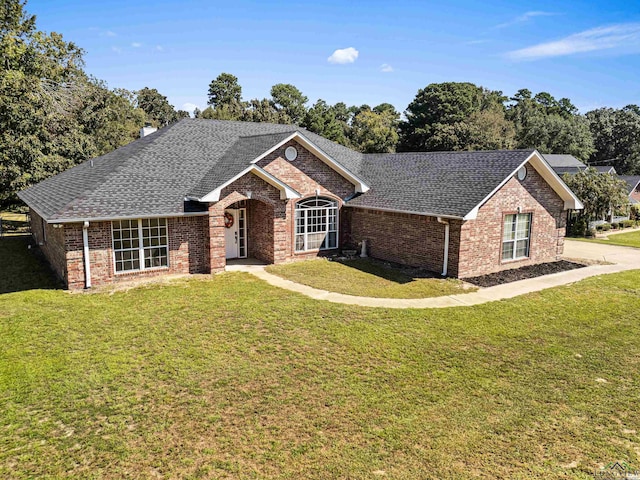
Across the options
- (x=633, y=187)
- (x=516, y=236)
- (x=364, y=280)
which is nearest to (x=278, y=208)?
(x=364, y=280)

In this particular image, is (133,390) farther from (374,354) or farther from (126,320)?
(374,354)

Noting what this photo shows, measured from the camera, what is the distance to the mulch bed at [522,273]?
15.7 metres

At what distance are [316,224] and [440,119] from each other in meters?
45.8

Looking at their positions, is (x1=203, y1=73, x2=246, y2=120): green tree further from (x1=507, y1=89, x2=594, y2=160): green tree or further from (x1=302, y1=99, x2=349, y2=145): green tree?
(x1=507, y1=89, x2=594, y2=160): green tree

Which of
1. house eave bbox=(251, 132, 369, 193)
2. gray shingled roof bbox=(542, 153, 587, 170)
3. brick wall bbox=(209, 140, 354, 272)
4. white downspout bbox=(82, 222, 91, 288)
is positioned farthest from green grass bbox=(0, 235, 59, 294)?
gray shingled roof bbox=(542, 153, 587, 170)

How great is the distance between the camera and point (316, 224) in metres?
19.7

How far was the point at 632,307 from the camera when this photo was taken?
1338cm

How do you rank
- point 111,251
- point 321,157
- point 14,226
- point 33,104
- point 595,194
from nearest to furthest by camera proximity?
point 111,251, point 321,157, point 33,104, point 595,194, point 14,226

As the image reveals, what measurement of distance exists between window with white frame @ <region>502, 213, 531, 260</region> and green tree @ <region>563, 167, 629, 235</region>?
1475 cm

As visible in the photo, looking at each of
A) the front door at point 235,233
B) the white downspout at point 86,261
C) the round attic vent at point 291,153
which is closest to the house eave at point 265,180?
the round attic vent at point 291,153

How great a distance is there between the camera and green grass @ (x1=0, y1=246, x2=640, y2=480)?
19.8ft

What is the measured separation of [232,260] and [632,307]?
47.0 ft

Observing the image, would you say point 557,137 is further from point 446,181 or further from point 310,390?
point 310,390

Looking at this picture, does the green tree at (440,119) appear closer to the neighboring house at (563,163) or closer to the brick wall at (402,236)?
the neighboring house at (563,163)
